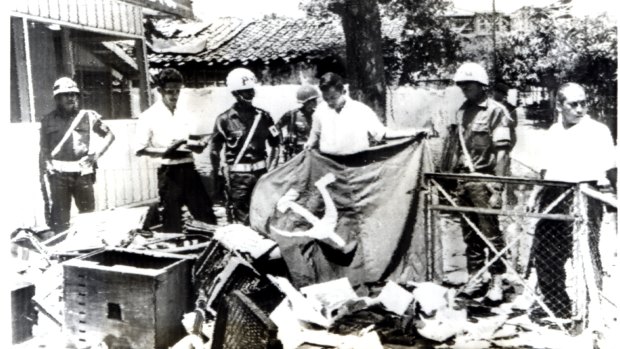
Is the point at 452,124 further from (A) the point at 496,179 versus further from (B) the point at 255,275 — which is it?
(B) the point at 255,275

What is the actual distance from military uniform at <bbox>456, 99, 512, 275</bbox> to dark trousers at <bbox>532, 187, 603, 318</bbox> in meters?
0.41

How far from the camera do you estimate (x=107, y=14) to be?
5.95 meters

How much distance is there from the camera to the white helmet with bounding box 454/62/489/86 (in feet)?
14.8

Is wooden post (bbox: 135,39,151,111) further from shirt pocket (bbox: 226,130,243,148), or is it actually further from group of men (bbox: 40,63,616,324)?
shirt pocket (bbox: 226,130,243,148)

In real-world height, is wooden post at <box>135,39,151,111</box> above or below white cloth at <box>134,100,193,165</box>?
above

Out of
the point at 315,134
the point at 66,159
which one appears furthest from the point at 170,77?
the point at 315,134

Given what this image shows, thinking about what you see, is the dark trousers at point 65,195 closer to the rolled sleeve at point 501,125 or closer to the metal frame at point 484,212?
the metal frame at point 484,212

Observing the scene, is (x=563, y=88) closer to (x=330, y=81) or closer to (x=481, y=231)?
(x=481, y=231)

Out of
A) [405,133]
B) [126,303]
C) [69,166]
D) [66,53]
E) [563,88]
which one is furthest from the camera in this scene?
[66,53]

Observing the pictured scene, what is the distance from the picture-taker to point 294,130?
17.8ft

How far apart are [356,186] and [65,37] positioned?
3508 mm

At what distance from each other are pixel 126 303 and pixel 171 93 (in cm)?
233

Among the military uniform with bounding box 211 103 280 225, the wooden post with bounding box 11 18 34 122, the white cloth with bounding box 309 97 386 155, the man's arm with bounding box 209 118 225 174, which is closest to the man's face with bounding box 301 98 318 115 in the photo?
the white cloth with bounding box 309 97 386 155

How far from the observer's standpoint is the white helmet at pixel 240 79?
5.15 meters
